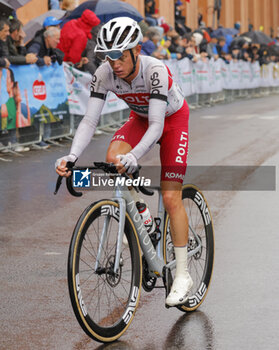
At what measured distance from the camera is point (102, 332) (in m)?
4.73

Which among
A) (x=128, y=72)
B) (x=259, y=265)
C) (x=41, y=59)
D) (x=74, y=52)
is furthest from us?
(x=74, y=52)

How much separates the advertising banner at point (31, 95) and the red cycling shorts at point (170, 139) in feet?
27.5

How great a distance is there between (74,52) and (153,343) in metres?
12.7

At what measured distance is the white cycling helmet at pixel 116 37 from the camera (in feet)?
15.8

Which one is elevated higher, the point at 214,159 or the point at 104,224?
the point at 104,224

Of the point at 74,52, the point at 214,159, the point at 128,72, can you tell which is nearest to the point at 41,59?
the point at 74,52

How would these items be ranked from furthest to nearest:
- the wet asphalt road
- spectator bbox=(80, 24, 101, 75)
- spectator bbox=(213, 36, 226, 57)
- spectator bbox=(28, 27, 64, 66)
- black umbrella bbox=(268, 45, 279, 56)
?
1. black umbrella bbox=(268, 45, 279, 56)
2. spectator bbox=(213, 36, 226, 57)
3. spectator bbox=(80, 24, 101, 75)
4. spectator bbox=(28, 27, 64, 66)
5. the wet asphalt road

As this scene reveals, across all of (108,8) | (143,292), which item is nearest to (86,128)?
(143,292)

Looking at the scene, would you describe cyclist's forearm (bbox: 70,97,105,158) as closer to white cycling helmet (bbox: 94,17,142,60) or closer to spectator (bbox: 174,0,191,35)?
white cycling helmet (bbox: 94,17,142,60)

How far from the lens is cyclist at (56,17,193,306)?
→ 488 cm

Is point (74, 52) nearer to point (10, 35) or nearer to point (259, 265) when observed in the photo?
point (10, 35)

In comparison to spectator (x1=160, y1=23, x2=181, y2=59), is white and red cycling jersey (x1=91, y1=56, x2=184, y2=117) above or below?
above

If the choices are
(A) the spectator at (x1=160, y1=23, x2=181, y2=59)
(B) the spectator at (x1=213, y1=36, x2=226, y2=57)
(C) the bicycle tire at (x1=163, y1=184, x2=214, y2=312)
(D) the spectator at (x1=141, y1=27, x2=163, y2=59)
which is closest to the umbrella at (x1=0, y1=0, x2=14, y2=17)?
(D) the spectator at (x1=141, y1=27, x2=163, y2=59)

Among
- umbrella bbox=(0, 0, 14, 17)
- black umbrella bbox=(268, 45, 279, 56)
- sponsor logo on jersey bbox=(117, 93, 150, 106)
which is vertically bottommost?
black umbrella bbox=(268, 45, 279, 56)
